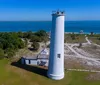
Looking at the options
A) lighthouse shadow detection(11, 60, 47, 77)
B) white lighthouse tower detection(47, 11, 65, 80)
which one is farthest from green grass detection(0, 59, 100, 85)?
white lighthouse tower detection(47, 11, 65, 80)

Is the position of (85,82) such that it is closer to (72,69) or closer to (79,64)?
(72,69)

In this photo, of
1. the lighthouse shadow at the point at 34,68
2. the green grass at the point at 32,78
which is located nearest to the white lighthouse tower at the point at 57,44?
the green grass at the point at 32,78

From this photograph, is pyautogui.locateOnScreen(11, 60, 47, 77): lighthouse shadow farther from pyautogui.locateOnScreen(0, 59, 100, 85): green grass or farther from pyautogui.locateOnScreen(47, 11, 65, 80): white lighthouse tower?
pyautogui.locateOnScreen(47, 11, 65, 80): white lighthouse tower

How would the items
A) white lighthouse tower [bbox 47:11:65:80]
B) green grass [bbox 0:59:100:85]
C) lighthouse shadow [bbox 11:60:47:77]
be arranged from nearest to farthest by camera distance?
white lighthouse tower [bbox 47:11:65:80] → green grass [bbox 0:59:100:85] → lighthouse shadow [bbox 11:60:47:77]

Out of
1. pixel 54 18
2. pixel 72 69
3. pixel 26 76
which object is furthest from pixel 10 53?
pixel 54 18

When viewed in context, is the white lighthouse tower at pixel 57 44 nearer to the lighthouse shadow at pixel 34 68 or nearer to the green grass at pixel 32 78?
the green grass at pixel 32 78

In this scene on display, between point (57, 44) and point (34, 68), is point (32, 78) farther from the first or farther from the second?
point (57, 44)

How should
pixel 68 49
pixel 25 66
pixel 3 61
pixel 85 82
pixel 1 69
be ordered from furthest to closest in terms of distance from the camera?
pixel 68 49, pixel 3 61, pixel 25 66, pixel 1 69, pixel 85 82
